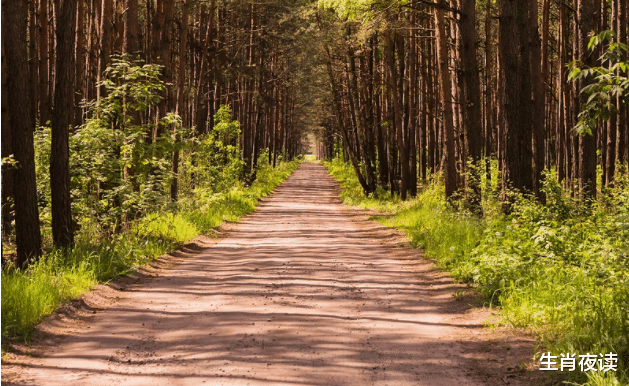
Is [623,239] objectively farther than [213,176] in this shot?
No

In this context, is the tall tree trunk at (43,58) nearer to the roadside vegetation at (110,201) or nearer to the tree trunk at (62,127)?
the roadside vegetation at (110,201)

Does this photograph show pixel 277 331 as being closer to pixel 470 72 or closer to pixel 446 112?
pixel 470 72

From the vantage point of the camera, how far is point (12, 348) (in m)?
6.24

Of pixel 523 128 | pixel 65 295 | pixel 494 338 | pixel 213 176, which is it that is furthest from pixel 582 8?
pixel 213 176

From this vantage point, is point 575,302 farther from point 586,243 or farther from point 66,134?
point 66,134

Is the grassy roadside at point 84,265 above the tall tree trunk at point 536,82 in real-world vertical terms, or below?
below

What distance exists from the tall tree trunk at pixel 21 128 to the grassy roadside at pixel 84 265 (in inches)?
15.4

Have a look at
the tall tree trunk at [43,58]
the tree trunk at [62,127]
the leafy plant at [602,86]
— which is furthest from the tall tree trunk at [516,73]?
the tall tree trunk at [43,58]

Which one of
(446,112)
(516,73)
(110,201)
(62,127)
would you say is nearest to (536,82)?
(446,112)

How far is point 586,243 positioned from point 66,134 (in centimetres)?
800

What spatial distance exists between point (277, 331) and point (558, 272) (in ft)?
11.4

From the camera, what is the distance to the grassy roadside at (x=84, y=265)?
280 inches

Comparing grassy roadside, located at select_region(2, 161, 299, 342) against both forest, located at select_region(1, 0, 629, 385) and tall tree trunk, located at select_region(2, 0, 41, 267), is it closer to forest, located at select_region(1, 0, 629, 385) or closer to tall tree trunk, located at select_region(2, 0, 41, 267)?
forest, located at select_region(1, 0, 629, 385)

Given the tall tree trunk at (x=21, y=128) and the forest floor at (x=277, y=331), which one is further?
the tall tree trunk at (x=21, y=128)
